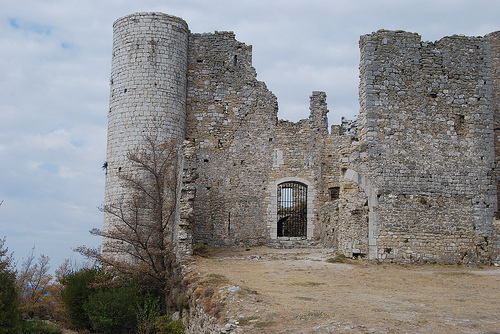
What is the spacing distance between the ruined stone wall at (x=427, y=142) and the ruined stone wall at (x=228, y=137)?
5249 millimetres

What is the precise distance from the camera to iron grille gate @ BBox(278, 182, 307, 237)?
70.3 feet

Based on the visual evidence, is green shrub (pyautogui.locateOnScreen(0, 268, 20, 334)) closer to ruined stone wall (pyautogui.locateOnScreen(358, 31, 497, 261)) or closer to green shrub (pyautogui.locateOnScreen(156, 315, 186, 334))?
green shrub (pyautogui.locateOnScreen(156, 315, 186, 334))

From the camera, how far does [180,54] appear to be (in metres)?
20.8

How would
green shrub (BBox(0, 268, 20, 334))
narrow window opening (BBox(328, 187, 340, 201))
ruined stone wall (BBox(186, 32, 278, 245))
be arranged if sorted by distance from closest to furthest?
1. green shrub (BBox(0, 268, 20, 334))
2. ruined stone wall (BBox(186, 32, 278, 245))
3. narrow window opening (BBox(328, 187, 340, 201))

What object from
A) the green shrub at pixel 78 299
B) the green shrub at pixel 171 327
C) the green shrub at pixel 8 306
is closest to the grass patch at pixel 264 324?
the green shrub at pixel 171 327

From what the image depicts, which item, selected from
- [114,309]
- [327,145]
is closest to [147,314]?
[114,309]

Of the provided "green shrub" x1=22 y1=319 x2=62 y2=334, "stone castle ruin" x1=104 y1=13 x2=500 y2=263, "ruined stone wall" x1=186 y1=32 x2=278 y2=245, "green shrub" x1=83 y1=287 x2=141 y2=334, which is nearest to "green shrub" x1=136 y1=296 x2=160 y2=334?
"green shrub" x1=83 y1=287 x2=141 y2=334

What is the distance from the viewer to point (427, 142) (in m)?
17.0

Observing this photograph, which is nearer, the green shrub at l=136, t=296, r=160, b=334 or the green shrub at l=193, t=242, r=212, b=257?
the green shrub at l=136, t=296, r=160, b=334

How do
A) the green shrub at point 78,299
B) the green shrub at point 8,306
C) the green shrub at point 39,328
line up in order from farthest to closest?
the green shrub at point 78,299 < the green shrub at point 39,328 < the green shrub at point 8,306

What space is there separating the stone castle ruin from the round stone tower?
45 millimetres

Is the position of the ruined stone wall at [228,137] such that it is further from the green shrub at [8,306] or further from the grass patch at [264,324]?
the grass patch at [264,324]

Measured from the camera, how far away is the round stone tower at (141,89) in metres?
19.6

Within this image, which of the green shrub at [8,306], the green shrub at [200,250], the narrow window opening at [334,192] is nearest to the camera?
the green shrub at [8,306]
